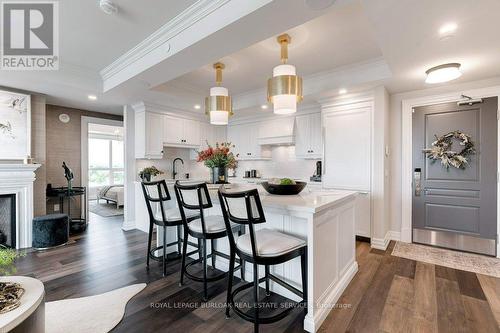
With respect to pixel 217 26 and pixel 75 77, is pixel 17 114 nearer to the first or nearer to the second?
pixel 75 77

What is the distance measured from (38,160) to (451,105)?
6.65 meters

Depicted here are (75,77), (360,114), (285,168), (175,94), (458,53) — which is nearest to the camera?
(458,53)

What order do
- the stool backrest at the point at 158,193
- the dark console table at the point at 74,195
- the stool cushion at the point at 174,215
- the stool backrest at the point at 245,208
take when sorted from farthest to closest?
the dark console table at the point at 74,195 → the stool cushion at the point at 174,215 → the stool backrest at the point at 158,193 → the stool backrest at the point at 245,208

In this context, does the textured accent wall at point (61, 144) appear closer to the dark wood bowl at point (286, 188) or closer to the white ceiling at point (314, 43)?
the white ceiling at point (314, 43)

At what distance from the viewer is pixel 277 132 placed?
16.5 feet

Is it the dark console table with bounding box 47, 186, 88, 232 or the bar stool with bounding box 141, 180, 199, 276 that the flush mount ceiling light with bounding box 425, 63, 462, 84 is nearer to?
the bar stool with bounding box 141, 180, 199, 276

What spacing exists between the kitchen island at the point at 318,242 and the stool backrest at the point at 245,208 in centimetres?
23

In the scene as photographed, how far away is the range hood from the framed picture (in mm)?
4109

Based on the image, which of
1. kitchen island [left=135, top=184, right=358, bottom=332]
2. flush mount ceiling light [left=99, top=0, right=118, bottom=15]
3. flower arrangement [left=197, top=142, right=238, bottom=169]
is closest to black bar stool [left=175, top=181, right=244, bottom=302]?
kitchen island [left=135, top=184, right=358, bottom=332]

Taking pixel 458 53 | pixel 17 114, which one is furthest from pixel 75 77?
pixel 458 53

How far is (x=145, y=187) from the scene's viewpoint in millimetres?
2814

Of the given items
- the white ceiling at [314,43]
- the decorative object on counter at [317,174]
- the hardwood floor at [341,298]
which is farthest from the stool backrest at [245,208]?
the decorative object on counter at [317,174]

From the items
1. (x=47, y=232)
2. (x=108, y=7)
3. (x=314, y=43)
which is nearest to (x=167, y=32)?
(x=108, y=7)

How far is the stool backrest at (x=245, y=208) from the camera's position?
5.50 ft
